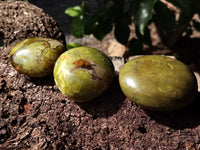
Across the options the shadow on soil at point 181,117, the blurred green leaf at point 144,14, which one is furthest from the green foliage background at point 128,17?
the shadow on soil at point 181,117

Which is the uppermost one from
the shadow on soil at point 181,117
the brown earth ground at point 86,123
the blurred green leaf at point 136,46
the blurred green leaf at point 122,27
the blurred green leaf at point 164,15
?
the blurred green leaf at point 164,15

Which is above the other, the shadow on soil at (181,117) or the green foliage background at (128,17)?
the green foliage background at (128,17)

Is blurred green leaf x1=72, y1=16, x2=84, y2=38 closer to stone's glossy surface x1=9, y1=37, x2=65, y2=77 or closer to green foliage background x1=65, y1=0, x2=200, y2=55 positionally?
green foliage background x1=65, y1=0, x2=200, y2=55

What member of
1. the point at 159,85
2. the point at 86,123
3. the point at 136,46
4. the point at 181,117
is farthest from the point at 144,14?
the point at 86,123

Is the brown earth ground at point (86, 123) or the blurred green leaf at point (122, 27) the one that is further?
the blurred green leaf at point (122, 27)

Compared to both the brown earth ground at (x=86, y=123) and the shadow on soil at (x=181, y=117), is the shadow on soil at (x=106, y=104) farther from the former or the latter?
the shadow on soil at (x=181, y=117)

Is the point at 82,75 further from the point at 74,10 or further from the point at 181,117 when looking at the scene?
the point at 74,10
